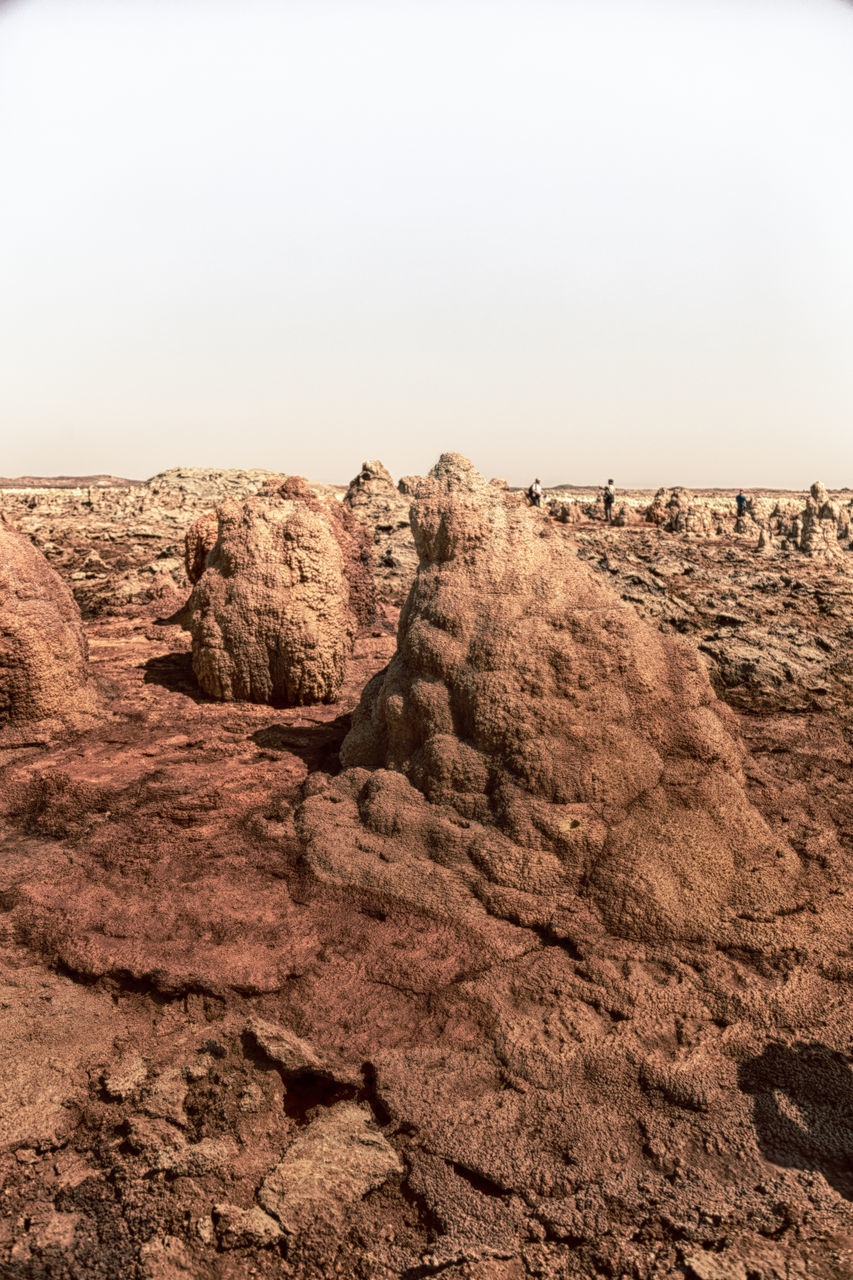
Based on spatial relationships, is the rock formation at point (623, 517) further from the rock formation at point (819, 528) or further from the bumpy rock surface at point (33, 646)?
the bumpy rock surface at point (33, 646)

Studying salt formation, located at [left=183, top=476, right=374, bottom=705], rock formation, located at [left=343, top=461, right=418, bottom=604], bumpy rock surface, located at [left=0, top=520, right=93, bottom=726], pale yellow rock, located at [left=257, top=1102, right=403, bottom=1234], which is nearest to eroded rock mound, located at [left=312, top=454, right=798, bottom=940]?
pale yellow rock, located at [left=257, top=1102, right=403, bottom=1234]

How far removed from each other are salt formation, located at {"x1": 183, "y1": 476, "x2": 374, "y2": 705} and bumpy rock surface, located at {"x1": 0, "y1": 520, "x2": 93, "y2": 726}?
1096 mm

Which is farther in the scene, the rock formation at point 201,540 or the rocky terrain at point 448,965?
the rock formation at point 201,540

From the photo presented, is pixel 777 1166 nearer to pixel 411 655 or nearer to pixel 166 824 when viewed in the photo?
pixel 411 655

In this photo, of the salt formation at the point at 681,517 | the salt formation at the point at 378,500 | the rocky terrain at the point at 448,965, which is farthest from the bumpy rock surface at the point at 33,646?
the salt formation at the point at 681,517

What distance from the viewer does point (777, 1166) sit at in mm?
2330

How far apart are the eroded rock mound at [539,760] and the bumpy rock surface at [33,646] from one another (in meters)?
2.32

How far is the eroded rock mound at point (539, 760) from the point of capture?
347 cm

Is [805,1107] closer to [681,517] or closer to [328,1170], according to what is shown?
[328,1170]

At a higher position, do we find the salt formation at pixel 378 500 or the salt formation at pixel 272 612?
the salt formation at pixel 378 500

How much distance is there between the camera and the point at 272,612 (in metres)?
6.46

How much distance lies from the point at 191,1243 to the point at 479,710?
96.5 inches

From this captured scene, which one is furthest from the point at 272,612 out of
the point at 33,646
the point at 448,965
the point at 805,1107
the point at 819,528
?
the point at 819,528

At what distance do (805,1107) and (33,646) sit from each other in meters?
5.13
